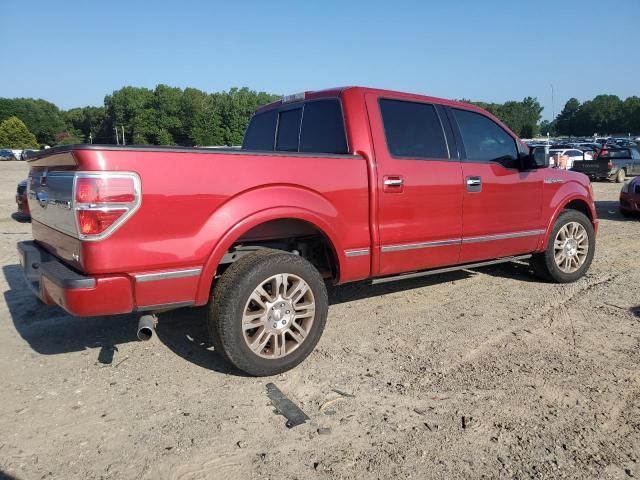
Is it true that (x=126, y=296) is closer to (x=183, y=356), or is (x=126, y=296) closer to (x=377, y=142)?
(x=183, y=356)

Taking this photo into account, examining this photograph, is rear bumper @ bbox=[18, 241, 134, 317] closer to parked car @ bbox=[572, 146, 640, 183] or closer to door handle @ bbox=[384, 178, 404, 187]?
door handle @ bbox=[384, 178, 404, 187]

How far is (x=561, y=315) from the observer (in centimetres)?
463

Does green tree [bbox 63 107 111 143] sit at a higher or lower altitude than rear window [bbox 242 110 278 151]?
higher

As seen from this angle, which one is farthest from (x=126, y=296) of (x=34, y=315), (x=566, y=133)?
(x=566, y=133)

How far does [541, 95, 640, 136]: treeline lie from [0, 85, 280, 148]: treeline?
3185 inches

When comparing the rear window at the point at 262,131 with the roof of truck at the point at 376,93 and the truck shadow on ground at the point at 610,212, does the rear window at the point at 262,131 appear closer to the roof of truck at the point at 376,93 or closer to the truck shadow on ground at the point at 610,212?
the roof of truck at the point at 376,93

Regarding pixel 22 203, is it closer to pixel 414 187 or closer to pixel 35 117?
pixel 414 187

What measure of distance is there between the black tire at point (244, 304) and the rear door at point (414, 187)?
898 millimetres

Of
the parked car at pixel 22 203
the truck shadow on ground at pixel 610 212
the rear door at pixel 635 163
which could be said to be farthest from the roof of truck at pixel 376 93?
the rear door at pixel 635 163

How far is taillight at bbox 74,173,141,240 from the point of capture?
2.77m

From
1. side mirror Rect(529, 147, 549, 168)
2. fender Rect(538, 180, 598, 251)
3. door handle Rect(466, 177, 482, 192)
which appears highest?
side mirror Rect(529, 147, 549, 168)

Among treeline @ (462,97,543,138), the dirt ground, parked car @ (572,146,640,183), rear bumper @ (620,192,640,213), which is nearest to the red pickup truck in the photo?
the dirt ground

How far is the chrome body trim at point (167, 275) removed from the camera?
298cm

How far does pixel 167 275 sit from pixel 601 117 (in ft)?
483
